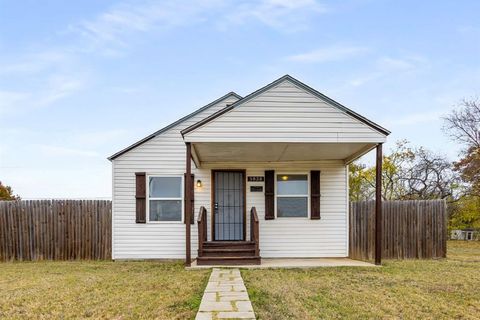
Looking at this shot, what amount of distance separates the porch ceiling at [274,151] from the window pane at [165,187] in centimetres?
91

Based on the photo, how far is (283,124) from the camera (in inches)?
320

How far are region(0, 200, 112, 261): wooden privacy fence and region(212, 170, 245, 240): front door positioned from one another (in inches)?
113

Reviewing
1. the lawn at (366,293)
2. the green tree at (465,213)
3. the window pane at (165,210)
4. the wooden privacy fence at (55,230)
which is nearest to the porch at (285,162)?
the window pane at (165,210)

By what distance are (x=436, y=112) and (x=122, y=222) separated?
64.4ft

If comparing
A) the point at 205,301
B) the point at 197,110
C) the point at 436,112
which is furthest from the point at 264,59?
the point at 436,112

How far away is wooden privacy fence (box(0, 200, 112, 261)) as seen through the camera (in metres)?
10.6

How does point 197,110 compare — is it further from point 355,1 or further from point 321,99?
point 355,1

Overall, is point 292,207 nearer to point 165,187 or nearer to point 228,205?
point 228,205

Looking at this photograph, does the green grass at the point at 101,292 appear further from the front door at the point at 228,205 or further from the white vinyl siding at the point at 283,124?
the white vinyl siding at the point at 283,124

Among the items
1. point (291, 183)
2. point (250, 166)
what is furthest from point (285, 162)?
point (250, 166)

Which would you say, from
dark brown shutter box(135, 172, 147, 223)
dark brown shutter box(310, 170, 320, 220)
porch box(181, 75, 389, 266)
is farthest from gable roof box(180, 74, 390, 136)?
dark brown shutter box(135, 172, 147, 223)

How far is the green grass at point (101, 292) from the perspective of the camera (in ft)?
15.2

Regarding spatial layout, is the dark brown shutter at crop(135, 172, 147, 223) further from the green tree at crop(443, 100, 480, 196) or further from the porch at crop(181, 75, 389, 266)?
the green tree at crop(443, 100, 480, 196)

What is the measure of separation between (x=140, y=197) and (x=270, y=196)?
11.2 feet
